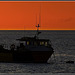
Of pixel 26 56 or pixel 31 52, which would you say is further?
pixel 26 56

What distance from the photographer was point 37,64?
155ft

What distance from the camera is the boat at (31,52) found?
149ft

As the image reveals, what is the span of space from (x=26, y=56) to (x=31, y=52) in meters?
2.15

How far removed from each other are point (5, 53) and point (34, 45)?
6963 mm

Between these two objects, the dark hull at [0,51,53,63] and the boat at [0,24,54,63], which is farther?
the dark hull at [0,51,53,63]

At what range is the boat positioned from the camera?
45.5 metres

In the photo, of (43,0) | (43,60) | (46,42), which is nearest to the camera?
(43,0)

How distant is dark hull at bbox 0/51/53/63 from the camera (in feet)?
155

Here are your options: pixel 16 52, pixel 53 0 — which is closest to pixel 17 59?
pixel 16 52

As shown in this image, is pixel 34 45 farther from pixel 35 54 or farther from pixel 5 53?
pixel 5 53

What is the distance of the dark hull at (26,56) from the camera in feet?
155

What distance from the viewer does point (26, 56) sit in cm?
4847

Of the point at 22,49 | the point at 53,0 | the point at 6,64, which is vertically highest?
the point at 53,0

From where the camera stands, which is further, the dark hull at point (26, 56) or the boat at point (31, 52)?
the dark hull at point (26, 56)
